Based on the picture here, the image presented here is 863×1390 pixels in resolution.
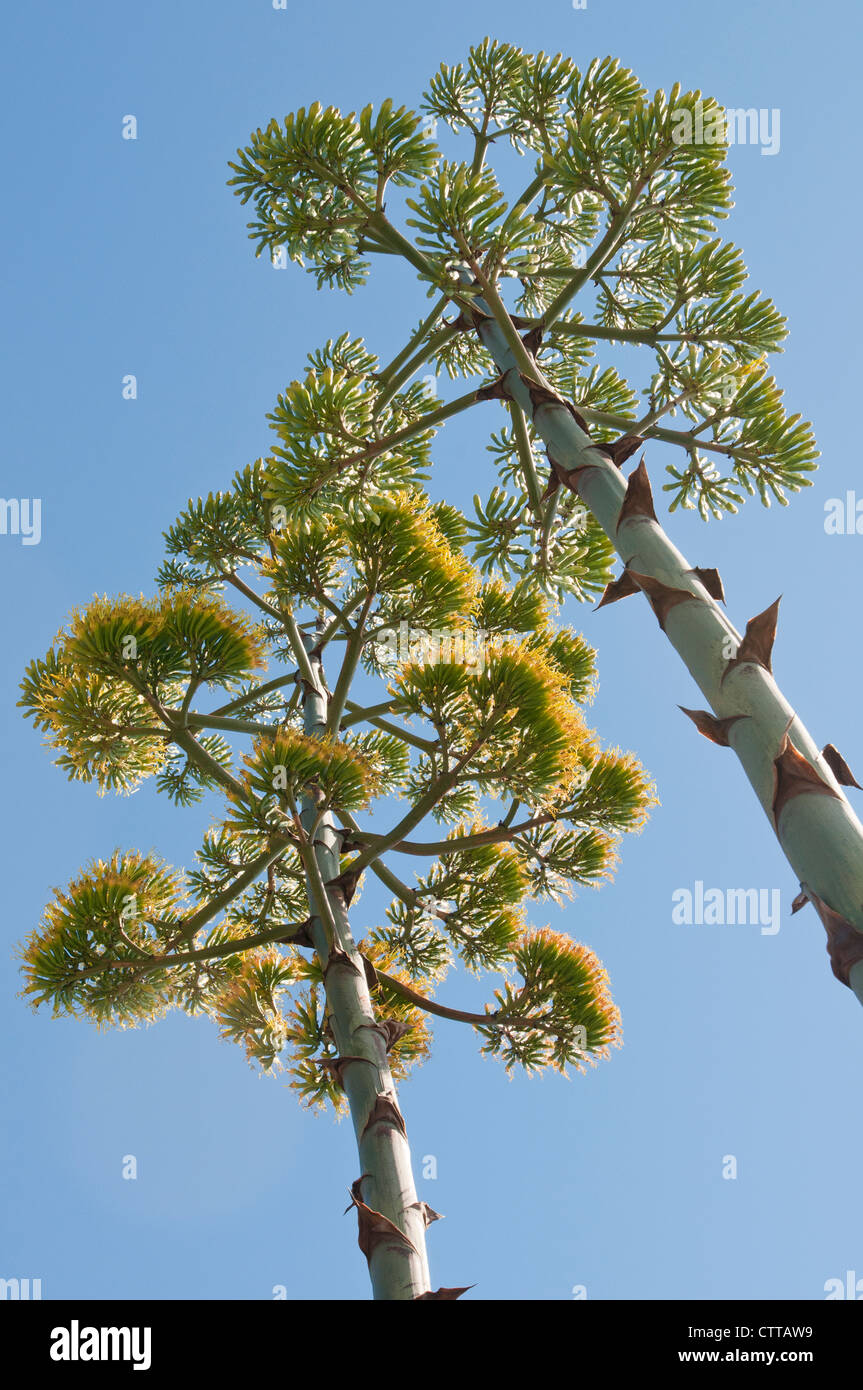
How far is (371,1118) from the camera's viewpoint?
9.86 ft

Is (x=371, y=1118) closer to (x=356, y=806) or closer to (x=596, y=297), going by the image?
(x=356, y=806)

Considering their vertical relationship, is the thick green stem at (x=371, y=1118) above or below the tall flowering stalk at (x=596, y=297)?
below

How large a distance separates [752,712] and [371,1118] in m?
1.93

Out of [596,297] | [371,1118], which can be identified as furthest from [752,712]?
[596,297]

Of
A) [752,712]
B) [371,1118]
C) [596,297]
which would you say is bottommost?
[371,1118]

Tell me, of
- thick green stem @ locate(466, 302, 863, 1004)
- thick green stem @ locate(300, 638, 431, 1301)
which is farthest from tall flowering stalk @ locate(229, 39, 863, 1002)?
thick green stem @ locate(300, 638, 431, 1301)

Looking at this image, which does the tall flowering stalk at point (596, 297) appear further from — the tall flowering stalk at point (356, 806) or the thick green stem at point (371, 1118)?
the thick green stem at point (371, 1118)

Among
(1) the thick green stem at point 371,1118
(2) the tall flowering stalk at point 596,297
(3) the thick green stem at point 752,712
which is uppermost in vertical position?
(2) the tall flowering stalk at point 596,297

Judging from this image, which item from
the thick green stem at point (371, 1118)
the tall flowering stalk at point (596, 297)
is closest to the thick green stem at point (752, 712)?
the tall flowering stalk at point (596, 297)

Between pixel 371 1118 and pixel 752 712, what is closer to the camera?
pixel 752 712

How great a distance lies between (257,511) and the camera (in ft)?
16.6

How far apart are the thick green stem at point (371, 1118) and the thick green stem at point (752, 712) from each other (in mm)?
1774

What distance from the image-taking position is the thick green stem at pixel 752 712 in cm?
162

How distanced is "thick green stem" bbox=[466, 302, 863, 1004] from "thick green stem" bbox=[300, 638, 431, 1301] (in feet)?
5.82
